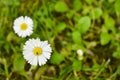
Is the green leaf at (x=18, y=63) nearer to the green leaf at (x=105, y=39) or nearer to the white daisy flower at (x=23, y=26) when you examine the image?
the white daisy flower at (x=23, y=26)

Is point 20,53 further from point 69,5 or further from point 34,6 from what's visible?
point 69,5

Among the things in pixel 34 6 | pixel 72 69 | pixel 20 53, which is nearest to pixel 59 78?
pixel 72 69

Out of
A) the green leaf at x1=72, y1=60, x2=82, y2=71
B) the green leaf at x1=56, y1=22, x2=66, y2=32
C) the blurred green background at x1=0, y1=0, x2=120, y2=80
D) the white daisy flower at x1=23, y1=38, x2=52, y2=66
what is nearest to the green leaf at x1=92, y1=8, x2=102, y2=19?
the blurred green background at x1=0, y1=0, x2=120, y2=80

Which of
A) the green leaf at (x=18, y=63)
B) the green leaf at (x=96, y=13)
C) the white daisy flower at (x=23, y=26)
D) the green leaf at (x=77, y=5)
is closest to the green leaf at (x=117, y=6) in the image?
the green leaf at (x=96, y=13)

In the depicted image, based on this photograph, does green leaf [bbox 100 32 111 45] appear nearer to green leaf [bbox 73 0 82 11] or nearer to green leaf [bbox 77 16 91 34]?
green leaf [bbox 77 16 91 34]

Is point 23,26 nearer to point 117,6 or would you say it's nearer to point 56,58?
point 56,58

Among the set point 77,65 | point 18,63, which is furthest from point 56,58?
point 18,63
